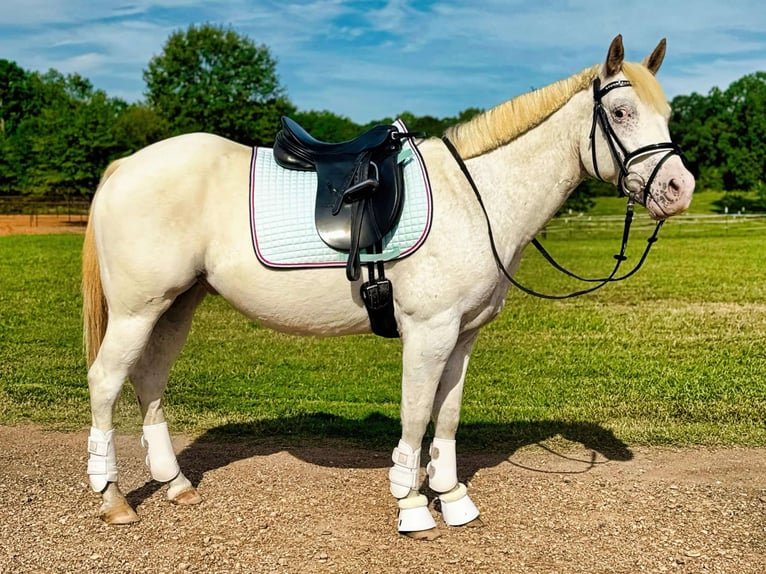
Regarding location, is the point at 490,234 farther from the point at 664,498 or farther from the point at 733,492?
the point at 733,492

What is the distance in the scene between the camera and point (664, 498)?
4906 mm

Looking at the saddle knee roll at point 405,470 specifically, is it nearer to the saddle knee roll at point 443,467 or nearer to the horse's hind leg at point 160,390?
the saddle knee roll at point 443,467

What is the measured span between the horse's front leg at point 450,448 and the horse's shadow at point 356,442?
742 mm

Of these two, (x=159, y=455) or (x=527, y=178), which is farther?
(x=159, y=455)

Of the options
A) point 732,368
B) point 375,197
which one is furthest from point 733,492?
point 732,368

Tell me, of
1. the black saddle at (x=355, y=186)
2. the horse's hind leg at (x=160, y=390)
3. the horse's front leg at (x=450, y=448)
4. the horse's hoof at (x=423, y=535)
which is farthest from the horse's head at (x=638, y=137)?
the horse's hind leg at (x=160, y=390)

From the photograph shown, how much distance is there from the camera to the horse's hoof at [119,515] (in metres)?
4.47

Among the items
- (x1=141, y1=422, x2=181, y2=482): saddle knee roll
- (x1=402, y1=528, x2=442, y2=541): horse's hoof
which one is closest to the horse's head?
(x1=402, y1=528, x2=442, y2=541): horse's hoof

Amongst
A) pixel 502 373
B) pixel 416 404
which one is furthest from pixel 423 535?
pixel 502 373

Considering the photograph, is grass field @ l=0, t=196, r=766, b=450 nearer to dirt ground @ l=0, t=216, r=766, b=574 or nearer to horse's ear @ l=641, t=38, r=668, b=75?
dirt ground @ l=0, t=216, r=766, b=574

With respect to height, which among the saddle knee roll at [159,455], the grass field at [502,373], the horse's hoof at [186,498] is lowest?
the grass field at [502,373]

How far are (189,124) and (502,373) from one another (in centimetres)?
4282

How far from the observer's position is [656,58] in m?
4.05

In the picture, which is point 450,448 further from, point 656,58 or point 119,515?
point 656,58
